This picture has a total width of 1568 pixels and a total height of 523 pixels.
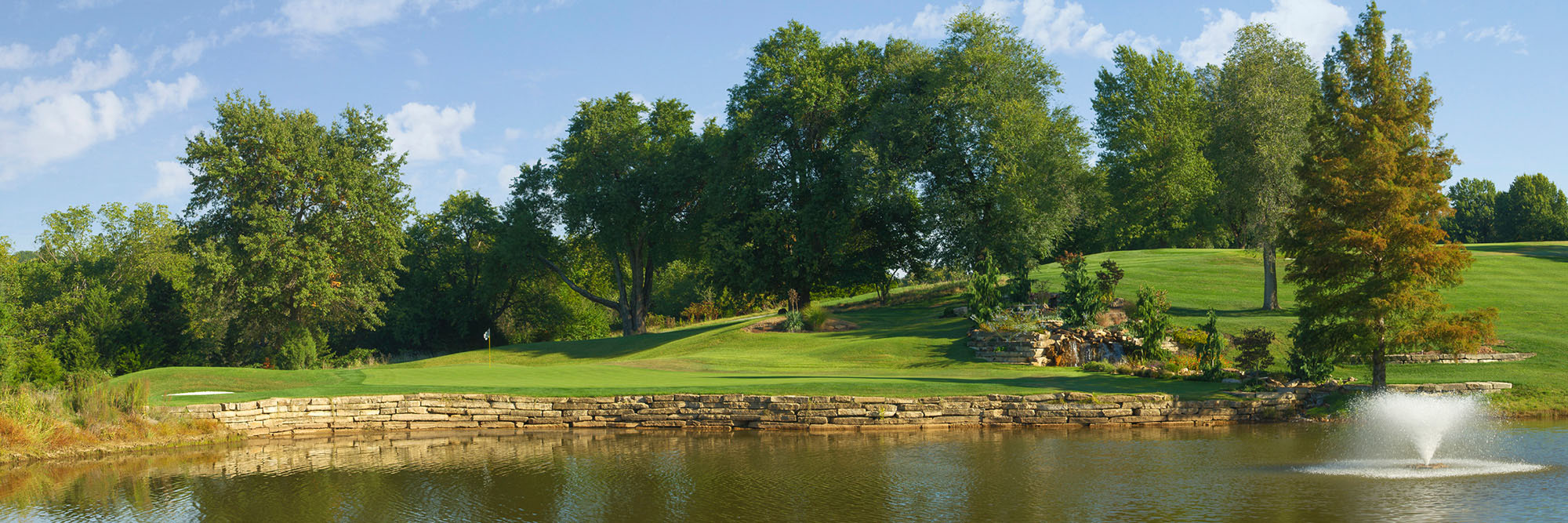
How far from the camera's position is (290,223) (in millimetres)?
34781

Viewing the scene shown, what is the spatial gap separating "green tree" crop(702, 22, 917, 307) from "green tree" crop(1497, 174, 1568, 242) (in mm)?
61821

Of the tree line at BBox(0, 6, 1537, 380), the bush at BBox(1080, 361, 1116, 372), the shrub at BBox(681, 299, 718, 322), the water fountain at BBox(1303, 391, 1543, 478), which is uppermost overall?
the tree line at BBox(0, 6, 1537, 380)

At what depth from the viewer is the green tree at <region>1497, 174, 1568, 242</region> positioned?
69812 mm

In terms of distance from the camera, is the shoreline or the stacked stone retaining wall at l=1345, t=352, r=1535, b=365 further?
the stacked stone retaining wall at l=1345, t=352, r=1535, b=365

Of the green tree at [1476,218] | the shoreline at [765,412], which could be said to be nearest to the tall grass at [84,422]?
the shoreline at [765,412]

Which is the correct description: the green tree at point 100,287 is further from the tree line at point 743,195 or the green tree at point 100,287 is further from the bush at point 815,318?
the bush at point 815,318

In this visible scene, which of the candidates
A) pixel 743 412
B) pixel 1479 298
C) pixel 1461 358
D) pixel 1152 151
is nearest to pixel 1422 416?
pixel 1461 358

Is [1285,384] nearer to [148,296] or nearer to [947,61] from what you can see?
[947,61]

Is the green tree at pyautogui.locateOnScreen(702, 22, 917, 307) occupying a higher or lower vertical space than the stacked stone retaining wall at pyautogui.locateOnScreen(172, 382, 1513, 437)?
higher

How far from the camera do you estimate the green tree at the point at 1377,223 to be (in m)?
18.3

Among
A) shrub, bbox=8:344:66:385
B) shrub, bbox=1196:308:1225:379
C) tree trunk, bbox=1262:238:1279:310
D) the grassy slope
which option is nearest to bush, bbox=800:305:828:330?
the grassy slope

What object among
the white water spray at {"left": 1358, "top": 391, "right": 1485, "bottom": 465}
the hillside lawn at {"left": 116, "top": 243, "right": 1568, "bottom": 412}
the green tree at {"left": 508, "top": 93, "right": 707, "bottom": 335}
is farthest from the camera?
the green tree at {"left": 508, "top": 93, "right": 707, "bottom": 335}

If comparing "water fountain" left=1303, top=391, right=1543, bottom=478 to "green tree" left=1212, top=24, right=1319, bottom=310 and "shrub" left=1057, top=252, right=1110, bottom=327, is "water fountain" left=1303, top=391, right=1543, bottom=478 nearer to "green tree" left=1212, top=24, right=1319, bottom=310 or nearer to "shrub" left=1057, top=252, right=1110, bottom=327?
"shrub" left=1057, top=252, right=1110, bottom=327

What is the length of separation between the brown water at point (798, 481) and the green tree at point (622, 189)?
85.7 ft
